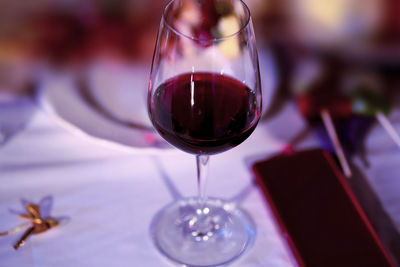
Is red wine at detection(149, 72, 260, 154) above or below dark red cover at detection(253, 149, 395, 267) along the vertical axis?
above

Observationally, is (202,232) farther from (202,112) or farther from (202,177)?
(202,112)

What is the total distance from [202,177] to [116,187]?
13cm

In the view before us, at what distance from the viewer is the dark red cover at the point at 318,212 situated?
21.4 inches

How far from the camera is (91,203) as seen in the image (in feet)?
2.09

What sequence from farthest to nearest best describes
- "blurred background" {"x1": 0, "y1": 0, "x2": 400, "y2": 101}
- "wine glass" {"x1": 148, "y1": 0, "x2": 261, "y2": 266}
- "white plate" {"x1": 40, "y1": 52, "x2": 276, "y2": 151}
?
"blurred background" {"x1": 0, "y1": 0, "x2": 400, "y2": 101} → "white plate" {"x1": 40, "y1": 52, "x2": 276, "y2": 151} → "wine glass" {"x1": 148, "y1": 0, "x2": 261, "y2": 266}

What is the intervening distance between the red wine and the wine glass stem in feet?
0.20

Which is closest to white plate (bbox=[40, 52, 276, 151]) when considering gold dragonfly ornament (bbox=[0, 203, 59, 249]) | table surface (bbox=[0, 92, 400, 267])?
table surface (bbox=[0, 92, 400, 267])

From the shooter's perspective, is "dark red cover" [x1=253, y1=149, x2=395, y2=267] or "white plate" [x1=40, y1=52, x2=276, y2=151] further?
"white plate" [x1=40, y1=52, x2=276, y2=151]

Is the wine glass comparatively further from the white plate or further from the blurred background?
the blurred background

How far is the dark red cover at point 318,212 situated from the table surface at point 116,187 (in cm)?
3

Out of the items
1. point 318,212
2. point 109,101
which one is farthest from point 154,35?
point 318,212

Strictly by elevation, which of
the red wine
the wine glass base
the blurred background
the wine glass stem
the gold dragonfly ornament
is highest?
the blurred background

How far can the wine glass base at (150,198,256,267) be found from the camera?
0.60 meters

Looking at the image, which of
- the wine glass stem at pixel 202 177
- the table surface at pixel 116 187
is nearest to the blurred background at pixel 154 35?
the table surface at pixel 116 187
